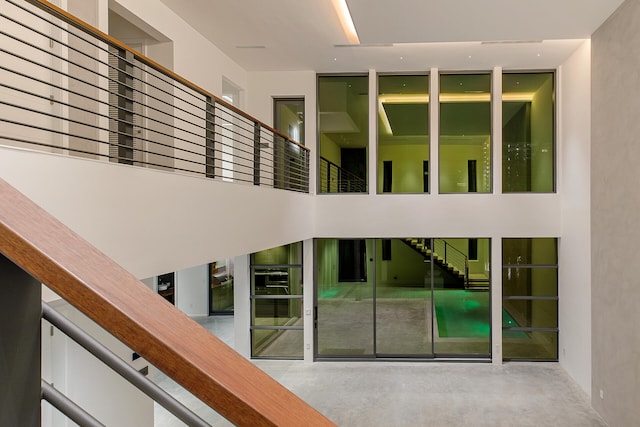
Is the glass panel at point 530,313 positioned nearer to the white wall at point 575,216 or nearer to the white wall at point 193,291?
the white wall at point 575,216

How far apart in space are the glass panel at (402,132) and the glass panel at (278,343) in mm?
3818

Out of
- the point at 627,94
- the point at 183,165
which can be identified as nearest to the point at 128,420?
the point at 183,165

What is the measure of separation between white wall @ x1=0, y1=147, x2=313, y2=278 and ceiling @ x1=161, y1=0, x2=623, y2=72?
9.77ft

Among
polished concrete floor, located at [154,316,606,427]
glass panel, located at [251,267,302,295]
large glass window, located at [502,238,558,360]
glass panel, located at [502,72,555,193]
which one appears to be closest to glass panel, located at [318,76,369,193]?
glass panel, located at [251,267,302,295]

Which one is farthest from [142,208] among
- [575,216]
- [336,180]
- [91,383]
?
[575,216]

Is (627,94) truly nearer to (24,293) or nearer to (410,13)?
(410,13)

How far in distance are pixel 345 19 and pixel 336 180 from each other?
3829 mm

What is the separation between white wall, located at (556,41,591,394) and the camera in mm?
8656

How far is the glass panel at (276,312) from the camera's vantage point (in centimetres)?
1086

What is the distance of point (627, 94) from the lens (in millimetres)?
6898

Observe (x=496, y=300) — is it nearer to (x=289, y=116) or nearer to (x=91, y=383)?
(x=289, y=116)

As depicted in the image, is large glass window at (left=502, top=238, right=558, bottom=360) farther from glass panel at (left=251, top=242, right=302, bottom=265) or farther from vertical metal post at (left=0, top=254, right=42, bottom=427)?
vertical metal post at (left=0, top=254, right=42, bottom=427)

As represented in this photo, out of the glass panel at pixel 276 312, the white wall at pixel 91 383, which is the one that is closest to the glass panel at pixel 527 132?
the glass panel at pixel 276 312

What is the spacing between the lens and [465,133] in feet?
35.3
